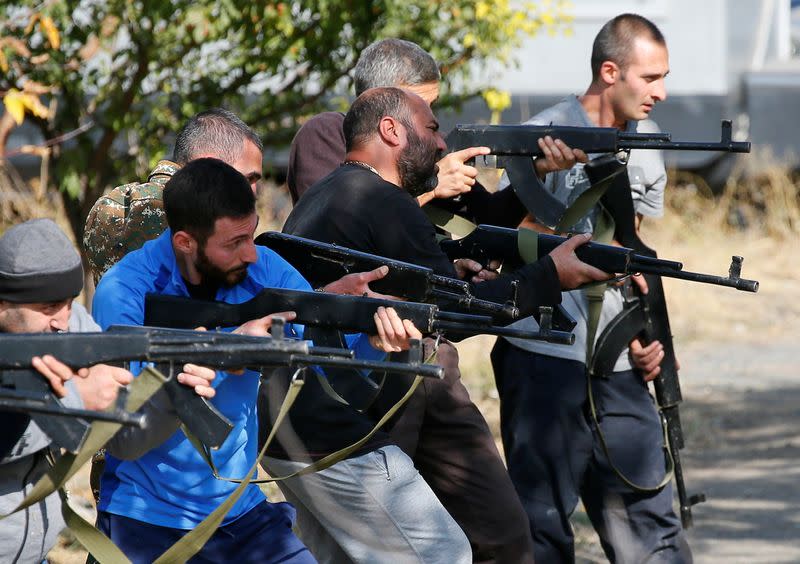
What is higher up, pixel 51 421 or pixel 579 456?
pixel 51 421

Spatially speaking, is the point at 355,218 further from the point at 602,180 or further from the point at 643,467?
the point at 643,467

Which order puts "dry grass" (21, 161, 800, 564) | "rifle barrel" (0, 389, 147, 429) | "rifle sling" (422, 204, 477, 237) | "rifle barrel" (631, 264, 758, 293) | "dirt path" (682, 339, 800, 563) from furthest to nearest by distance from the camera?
"dry grass" (21, 161, 800, 564) → "dirt path" (682, 339, 800, 563) → "rifle sling" (422, 204, 477, 237) → "rifle barrel" (631, 264, 758, 293) → "rifle barrel" (0, 389, 147, 429)

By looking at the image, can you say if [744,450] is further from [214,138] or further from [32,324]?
[32,324]

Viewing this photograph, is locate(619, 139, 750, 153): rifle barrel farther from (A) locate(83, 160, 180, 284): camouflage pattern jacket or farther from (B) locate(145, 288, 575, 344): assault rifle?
(A) locate(83, 160, 180, 284): camouflage pattern jacket

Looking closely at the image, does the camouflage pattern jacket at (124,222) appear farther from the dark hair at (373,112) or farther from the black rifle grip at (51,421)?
the black rifle grip at (51,421)

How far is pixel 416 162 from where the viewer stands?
13.9 feet

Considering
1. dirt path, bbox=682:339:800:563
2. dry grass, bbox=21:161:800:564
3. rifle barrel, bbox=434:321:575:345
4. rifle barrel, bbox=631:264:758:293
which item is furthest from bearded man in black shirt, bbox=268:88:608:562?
dry grass, bbox=21:161:800:564

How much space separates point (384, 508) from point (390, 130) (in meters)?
1.18

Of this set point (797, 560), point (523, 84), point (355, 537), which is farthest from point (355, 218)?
point (523, 84)

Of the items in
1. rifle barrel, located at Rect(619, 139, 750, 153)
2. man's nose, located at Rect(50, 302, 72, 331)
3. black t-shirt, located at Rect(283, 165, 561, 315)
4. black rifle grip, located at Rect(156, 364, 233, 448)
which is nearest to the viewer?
black rifle grip, located at Rect(156, 364, 233, 448)

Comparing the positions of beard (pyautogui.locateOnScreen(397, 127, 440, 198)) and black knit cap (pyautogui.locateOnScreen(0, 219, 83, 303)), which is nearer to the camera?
black knit cap (pyautogui.locateOnScreen(0, 219, 83, 303))

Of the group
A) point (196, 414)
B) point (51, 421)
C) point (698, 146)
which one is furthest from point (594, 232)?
point (51, 421)

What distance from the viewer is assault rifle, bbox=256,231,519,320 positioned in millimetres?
3877

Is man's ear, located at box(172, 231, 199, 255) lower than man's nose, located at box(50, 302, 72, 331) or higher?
higher
